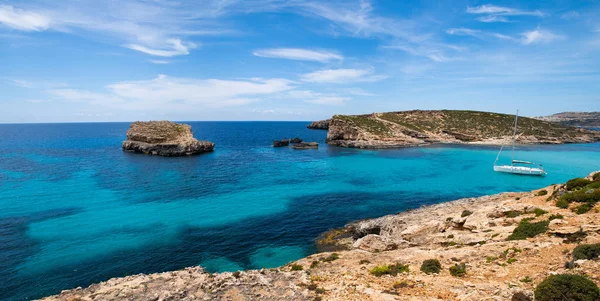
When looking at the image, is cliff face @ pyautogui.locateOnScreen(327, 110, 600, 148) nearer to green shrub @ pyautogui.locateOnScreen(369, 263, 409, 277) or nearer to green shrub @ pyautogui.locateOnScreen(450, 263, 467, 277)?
green shrub @ pyautogui.locateOnScreen(369, 263, 409, 277)

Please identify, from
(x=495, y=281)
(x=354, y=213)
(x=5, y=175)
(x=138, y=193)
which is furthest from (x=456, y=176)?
(x=5, y=175)

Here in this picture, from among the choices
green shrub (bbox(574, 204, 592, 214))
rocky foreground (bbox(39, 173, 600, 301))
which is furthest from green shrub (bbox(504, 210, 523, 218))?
green shrub (bbox(574, 204, 592, 214))

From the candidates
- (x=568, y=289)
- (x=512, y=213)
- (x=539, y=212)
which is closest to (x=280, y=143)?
(x=512, y=213)

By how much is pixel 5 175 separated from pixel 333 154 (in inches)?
3305

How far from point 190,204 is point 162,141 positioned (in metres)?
57.1

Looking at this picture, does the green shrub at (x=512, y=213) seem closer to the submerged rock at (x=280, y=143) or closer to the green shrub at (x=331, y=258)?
the green shrub at (x=331, y=258)

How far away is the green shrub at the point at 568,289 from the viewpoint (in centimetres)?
1037

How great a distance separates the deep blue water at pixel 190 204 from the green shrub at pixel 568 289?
20.4 metres

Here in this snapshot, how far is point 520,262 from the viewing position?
15.9m

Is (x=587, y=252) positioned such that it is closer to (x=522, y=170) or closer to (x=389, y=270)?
(x=389, y=270)

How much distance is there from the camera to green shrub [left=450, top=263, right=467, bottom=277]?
15788 millimetres

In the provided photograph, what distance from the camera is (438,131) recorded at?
135125mm

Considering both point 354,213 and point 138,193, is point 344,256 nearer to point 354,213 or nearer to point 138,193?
point 354,213

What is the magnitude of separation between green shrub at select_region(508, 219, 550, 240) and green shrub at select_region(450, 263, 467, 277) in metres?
6.38
